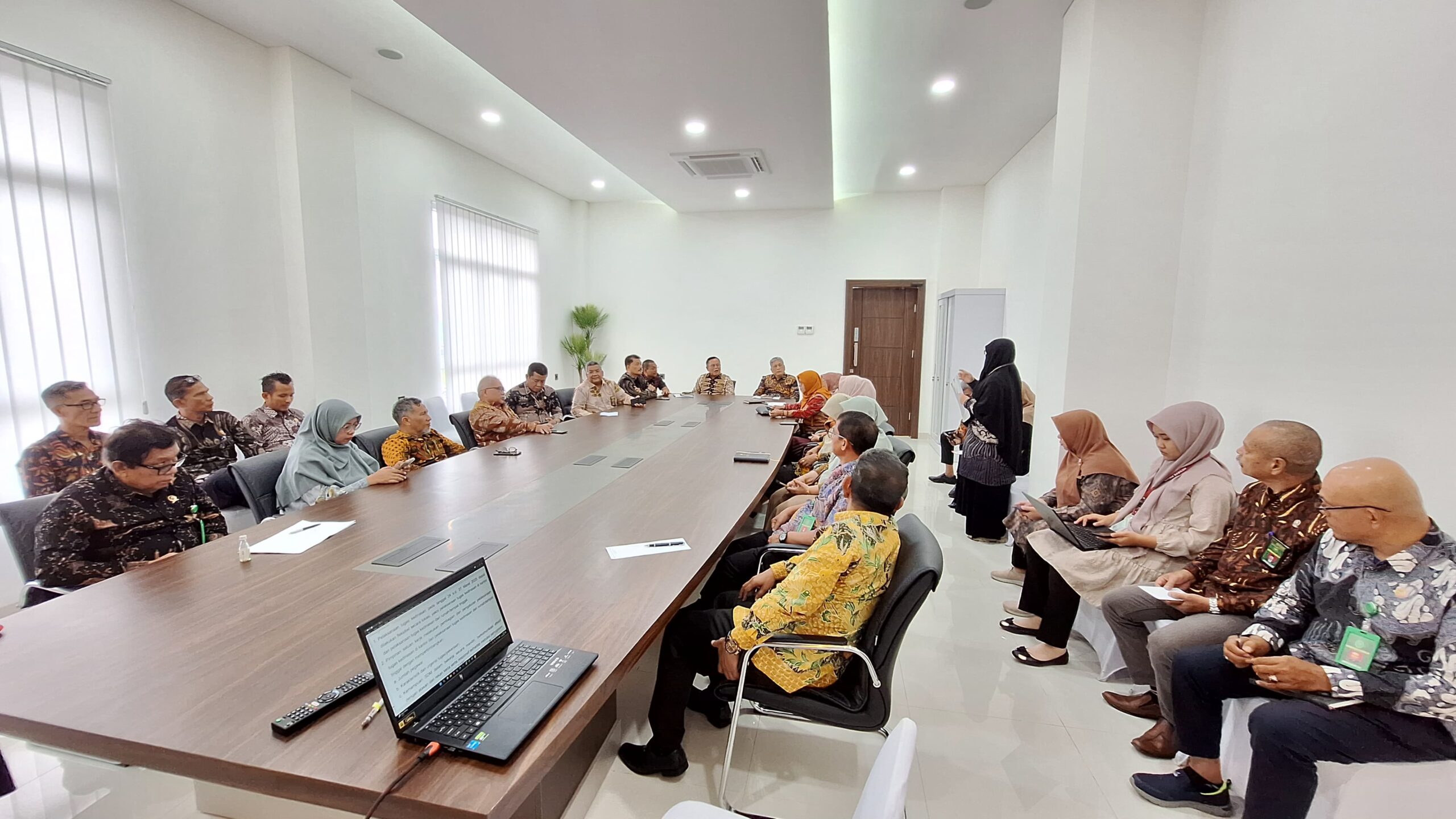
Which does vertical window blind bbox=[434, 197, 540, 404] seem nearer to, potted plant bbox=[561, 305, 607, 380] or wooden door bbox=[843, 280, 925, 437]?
potted plant bbox=[561, 305, 607, 380]

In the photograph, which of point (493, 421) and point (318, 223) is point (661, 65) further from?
point (318, 223)

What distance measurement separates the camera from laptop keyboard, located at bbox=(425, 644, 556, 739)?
103 cm

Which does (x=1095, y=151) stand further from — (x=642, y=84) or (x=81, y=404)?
(x=81, y=404)

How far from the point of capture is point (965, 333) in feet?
21.7

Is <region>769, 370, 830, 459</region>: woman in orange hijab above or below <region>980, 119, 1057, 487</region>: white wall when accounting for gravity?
below

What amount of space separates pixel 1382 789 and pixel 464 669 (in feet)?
7.46

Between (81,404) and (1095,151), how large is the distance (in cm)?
558

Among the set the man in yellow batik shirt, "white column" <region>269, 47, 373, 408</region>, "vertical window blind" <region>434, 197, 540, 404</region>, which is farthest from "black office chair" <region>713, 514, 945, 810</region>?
"vertical window blind" <region>434, 197, 540, 404</region>

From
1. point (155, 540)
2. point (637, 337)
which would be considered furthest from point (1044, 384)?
point (637, 337)

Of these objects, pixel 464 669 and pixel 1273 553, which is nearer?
pixel 464 669

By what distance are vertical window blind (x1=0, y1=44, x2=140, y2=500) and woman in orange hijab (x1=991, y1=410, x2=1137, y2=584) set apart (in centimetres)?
533

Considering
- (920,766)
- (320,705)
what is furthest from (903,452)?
(320,705)

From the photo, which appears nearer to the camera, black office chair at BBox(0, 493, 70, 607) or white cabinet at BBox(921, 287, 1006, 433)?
Answer: black office chair at BBox(0, 493, 70, 607)

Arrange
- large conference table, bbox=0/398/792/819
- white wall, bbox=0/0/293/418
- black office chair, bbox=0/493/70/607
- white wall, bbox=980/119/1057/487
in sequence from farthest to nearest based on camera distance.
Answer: white wall, bbox=980/119/1057/487 < white wall, bbox=0/0/293/418 < black office chair, bbox=0/493/70/607 < large conference table, bbox=0/398/792/819
